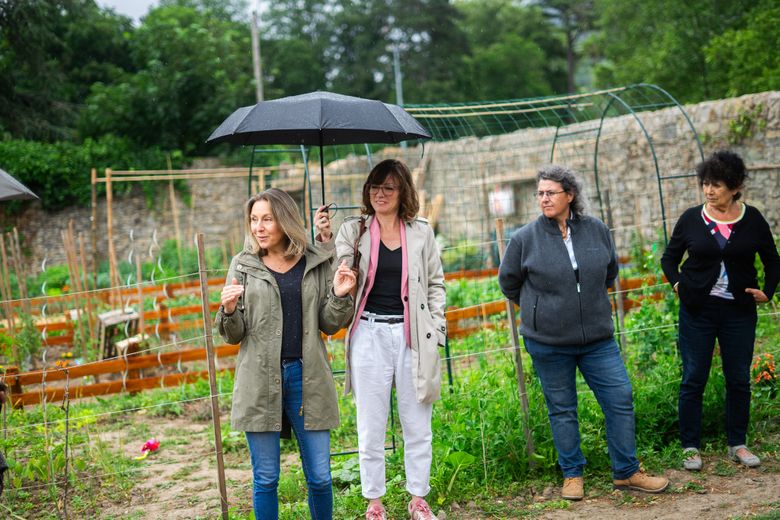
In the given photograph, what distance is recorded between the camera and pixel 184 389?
21.1ft

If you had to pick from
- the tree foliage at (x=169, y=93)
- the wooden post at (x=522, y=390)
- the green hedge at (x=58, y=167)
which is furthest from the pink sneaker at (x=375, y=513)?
the tree foliage at (x=169, y=93)

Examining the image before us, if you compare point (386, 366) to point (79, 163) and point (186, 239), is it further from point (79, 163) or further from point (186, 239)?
point (79, 163)

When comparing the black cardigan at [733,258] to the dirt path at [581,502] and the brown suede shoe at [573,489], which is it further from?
the brown suede shoe at [573,489]

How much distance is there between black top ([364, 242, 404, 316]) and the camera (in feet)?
11.1

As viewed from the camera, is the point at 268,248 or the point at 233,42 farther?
the point at 233,42

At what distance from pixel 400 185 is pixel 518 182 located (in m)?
10.7

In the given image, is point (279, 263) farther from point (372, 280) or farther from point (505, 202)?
point (505, 202)

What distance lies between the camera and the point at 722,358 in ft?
13.1

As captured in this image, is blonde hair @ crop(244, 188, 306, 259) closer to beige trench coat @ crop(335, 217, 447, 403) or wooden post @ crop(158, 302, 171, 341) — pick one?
beige trench coat @ crop(335, 217, 447, 403)

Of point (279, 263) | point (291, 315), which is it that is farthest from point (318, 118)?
point (291, 315)

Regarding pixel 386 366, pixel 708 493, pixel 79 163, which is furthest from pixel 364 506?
pixel 79 163

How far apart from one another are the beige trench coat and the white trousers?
2.3 inches

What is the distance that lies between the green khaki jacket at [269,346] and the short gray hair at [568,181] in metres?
1.25

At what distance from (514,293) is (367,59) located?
1081 inches
